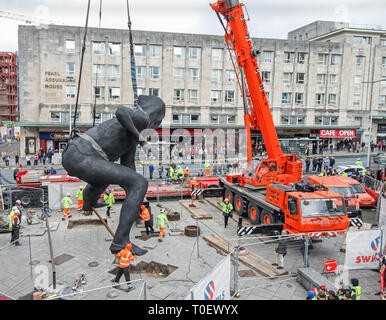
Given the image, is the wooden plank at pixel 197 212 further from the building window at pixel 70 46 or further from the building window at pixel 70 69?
the building window at pixel 70 46

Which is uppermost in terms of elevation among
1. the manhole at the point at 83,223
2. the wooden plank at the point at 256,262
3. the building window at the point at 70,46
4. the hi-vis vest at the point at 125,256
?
the building window at the point at 70,46

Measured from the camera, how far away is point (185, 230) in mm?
13000

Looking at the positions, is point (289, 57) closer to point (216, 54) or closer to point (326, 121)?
point (216, 54)

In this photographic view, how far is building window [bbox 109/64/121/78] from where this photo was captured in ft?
121

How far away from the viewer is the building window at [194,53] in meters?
38.8

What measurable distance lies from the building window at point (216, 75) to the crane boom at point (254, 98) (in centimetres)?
2444

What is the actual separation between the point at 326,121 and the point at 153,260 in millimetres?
39769

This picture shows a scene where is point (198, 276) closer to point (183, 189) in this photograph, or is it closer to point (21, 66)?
point (183, 189)

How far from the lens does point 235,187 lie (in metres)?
16.0

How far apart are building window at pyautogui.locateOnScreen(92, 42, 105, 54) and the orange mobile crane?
24.4 metres

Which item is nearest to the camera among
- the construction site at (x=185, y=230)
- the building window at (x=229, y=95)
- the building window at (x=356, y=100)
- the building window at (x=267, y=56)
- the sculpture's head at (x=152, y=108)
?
the construction site at (x=185, y=230)

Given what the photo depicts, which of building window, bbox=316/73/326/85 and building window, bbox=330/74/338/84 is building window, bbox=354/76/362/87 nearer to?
building window, bbox=330/74/338/84

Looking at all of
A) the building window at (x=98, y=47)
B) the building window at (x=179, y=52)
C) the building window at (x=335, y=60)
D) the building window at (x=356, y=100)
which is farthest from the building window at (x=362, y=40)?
the building window at (x=98, y=47)
